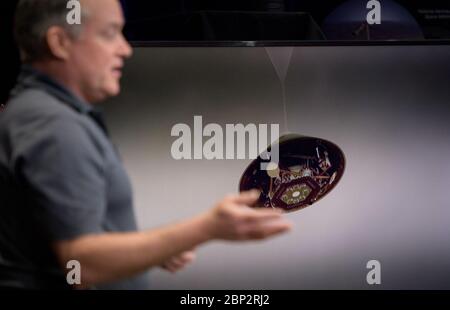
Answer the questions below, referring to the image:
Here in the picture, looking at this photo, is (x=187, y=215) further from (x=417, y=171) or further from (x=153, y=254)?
(x=417, y=171)

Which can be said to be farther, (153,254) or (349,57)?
(349,57)

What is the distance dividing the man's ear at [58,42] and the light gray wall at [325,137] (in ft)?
0.93

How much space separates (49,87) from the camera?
1760 mm

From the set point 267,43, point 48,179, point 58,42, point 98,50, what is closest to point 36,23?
point 58,42

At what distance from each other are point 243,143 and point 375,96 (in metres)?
0.43

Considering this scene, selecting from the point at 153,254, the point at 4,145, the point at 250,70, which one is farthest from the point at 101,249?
the point at 250,70

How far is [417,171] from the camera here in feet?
7.19

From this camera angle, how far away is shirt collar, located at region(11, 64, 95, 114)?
5.73 ft

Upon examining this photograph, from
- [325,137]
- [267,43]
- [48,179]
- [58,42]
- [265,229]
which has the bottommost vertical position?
[265,229]

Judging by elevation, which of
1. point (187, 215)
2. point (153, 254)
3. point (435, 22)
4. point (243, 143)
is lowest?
point (153, 254)

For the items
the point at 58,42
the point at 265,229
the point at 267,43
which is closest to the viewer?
the point at 265,229

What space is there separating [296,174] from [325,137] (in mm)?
145

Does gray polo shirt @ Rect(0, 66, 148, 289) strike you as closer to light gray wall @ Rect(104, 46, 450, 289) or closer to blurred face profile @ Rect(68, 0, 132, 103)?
blurred face profile @ Rect(68, 0, 132, 103)

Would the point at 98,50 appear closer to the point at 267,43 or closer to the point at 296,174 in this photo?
the point at 267,43
